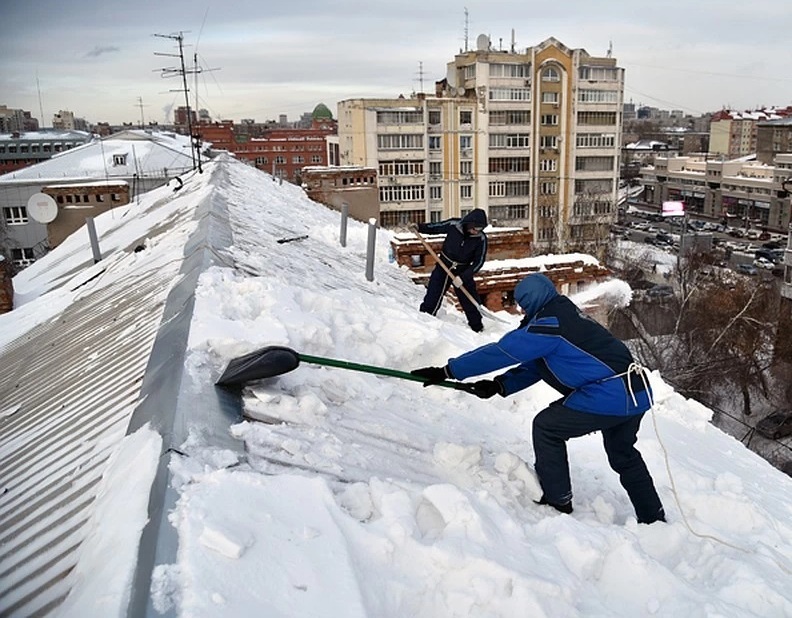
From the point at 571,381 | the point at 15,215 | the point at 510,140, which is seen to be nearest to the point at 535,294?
the point at 571,381

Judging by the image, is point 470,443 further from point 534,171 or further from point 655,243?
point 655,243

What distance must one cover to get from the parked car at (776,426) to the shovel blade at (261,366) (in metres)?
18.3

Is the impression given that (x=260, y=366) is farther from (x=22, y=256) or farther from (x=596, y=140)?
(x=596, y=140)

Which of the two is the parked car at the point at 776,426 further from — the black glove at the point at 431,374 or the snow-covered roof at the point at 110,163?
the snow-covered roof at the point at 110,163

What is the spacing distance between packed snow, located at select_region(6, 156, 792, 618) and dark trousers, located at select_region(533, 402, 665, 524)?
129 mm

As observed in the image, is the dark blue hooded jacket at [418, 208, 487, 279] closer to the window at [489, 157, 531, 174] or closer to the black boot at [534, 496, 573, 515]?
the black boot at [534, 496, 573, 515]

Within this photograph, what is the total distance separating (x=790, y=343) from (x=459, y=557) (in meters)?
23.3

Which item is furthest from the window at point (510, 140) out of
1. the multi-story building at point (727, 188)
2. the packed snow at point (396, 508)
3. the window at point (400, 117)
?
the packed snow at point (396, 508)

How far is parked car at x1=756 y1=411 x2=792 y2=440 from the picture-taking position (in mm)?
18406

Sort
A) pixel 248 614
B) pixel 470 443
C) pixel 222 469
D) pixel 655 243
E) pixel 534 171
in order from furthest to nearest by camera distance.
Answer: pixel 655 243 → pixel 534 171 → pixel 470 443 → pixel 222 469 → pixel 248 614

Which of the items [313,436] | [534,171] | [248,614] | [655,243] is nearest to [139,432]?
[313,436]

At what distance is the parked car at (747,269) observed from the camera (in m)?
33.2

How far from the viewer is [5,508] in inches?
129

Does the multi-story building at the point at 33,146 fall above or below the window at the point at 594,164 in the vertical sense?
above
